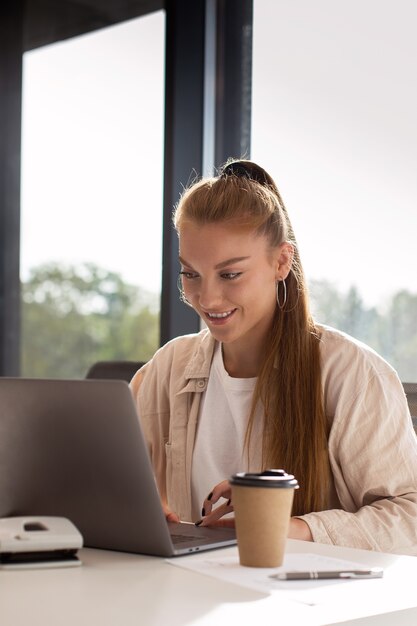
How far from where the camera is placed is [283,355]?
72.5 inches

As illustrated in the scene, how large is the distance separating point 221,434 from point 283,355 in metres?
0.21

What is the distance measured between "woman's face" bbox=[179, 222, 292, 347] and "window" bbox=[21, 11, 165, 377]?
1.97 m

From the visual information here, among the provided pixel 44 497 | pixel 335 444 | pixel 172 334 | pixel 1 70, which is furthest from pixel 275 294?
pixel 1 70

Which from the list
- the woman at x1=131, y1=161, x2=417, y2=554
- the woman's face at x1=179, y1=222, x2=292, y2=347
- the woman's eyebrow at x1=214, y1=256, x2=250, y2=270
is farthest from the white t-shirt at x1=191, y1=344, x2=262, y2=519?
the woman's eyebrow at x1=214, y1=256, x2=250, y2=270

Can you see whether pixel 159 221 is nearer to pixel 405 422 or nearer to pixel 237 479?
pixel 405 422

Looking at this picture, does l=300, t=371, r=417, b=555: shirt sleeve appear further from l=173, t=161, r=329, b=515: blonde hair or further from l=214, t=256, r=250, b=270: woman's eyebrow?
l=214, t=256, r=250, b=270: woman's eyebrow

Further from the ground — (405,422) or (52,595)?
(405,422)

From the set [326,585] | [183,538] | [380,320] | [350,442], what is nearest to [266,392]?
[350,442]

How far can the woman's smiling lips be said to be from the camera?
5.93 feet

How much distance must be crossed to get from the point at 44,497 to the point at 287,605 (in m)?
0.44

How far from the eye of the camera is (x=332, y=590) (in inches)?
41.8

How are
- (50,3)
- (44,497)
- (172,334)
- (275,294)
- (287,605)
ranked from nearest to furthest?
1. (287,605)
2. (44,497)
3. (275,294)
4. (172,334)
5. (50,3)

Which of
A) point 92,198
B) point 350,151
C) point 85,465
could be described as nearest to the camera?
point 85,465

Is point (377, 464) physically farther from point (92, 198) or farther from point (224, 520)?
point (92, 198)
